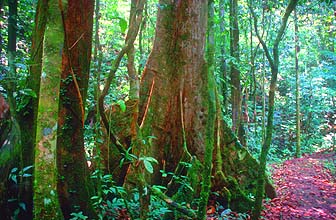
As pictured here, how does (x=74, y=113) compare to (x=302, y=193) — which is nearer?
(x=74, y=113)

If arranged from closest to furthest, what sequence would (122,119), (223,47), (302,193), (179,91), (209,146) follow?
1. (209,146)
2. (179,91)
3. (122,119)
4. (302,193)
5. (223,47)

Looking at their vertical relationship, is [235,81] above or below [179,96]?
above

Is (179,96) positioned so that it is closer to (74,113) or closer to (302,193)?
(74,113)

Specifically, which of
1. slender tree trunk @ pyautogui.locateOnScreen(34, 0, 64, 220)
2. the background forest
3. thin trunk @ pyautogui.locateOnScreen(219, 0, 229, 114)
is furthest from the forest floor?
slender tree trunk @ pyautogui.locateOnScreen(34, 0, 64, 220)

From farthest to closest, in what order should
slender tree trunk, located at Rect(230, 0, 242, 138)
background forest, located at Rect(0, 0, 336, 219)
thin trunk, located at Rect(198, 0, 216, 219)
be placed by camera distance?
slender tree trunk, located at Rect(230, 0, 242, 138) < thin trunk, located at Rect(198, 0, 216, 219) < background forest, located at Rect(0, 0, 336, 219)

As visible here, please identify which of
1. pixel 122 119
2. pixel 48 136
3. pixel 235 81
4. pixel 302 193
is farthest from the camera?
pixel 235 81

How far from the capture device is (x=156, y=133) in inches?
237

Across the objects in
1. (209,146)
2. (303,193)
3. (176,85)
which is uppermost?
(176,85)

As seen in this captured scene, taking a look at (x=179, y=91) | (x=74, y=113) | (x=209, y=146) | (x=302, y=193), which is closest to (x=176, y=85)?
(x=179, y=91)

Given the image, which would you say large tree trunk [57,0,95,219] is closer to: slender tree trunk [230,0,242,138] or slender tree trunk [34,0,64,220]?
slender tree trunk [34,0,64,220]

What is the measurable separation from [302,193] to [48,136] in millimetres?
7441

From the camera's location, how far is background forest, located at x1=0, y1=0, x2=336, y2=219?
11.5 feet

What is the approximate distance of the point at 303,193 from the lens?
8.34 metres

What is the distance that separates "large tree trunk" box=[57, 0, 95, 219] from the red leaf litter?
3584mm
